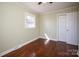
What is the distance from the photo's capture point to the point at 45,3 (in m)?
1.30

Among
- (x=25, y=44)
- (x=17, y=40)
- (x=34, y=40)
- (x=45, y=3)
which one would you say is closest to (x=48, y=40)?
(x=34, y=40)

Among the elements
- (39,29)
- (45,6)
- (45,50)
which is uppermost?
(45,6)

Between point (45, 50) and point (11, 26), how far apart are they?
843 mm

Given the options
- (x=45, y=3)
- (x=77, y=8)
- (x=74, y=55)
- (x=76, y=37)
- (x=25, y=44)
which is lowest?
(x=74, y=55)

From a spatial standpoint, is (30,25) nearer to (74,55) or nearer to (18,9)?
(18,9)

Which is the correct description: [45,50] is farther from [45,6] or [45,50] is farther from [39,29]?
[45,6]

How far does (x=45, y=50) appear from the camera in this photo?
4.72 feet

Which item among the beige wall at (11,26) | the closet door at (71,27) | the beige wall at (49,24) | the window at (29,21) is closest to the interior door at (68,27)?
the closet door at (71,27)

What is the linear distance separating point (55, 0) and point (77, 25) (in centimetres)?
67

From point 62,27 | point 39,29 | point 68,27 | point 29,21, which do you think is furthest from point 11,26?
point 68,27

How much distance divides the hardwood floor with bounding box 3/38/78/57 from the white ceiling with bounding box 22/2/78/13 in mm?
636

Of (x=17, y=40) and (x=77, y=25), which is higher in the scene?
(x=77, y=25)

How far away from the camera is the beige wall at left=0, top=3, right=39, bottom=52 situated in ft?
4.12

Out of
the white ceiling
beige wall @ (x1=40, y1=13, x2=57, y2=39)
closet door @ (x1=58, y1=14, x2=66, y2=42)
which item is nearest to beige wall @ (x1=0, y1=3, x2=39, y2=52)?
the white ceiling
